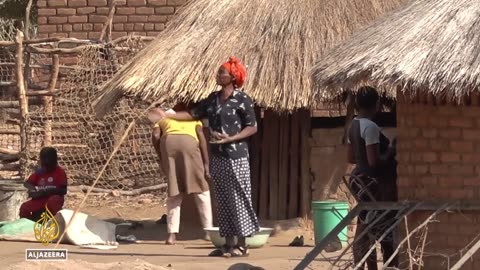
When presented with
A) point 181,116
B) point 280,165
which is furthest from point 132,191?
point 181,116

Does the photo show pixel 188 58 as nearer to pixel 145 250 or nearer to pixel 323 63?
pixel 145 250

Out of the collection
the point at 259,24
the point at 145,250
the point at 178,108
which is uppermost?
the point at 259,24

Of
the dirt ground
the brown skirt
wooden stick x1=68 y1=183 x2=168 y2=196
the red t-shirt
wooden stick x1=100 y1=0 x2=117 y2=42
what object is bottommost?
the dirt ground

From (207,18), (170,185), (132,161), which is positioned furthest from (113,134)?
(170,185)

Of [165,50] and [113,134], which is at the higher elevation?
[165,50]

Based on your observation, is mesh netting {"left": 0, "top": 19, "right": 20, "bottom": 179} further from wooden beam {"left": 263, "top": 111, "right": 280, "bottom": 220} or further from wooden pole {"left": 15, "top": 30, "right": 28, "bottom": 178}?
wooden beam {"left": 263, "top": 111, "right": 280, "bottom": 220}

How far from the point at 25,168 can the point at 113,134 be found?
1.27m

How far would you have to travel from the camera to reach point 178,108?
430 inches

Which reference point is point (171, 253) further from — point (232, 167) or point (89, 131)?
point (89, 131)

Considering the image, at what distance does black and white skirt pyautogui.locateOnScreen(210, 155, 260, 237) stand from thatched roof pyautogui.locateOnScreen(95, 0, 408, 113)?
5.37 ft

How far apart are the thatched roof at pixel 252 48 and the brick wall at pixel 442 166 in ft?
Answer: 11.7

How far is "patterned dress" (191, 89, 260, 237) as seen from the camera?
10.2 m

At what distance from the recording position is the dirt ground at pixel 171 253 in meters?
9.62

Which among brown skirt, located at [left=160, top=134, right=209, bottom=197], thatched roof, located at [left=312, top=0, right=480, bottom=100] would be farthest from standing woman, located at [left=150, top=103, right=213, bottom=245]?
thatched roof, located at [left=312, top=0, right=480, bottom=100]
